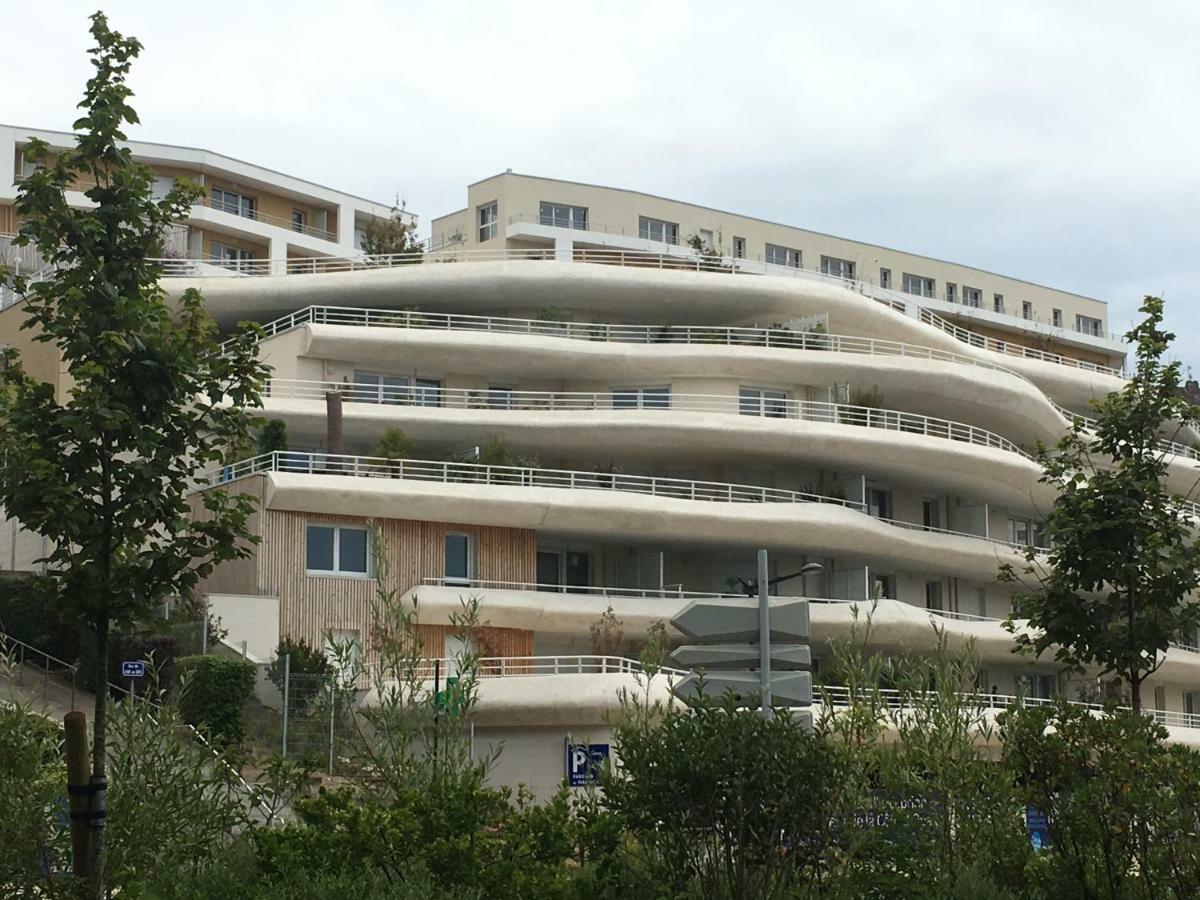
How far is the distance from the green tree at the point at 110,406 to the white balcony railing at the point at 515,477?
27302 millimetres

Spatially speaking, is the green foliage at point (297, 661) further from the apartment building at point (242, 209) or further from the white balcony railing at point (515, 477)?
the apartment building at point (242, 209)

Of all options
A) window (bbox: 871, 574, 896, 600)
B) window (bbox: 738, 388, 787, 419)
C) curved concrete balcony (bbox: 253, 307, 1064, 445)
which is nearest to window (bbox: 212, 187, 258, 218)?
curved concrete balcony (bbox: 253, 307, 1064, 445)

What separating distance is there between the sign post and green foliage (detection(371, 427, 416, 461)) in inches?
1228

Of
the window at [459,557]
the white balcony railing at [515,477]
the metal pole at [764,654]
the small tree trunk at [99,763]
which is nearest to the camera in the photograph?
the small tree trunk at [99,763]

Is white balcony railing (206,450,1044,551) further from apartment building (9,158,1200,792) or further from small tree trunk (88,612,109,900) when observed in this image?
small tree trunk (88,612,109,900)

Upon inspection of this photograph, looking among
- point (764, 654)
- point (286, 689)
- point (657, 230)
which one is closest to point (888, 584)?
point (286, 689)

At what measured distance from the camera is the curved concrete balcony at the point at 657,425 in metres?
47.7

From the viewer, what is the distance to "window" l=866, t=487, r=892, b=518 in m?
52.9

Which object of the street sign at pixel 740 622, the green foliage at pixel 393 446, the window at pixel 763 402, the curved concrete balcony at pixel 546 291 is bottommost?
the street sign at pixel 740 622

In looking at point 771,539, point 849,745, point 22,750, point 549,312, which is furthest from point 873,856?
point 549,312

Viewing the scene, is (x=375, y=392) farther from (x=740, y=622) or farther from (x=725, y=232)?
(x=740, y=622)

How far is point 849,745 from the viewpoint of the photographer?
51.6ft

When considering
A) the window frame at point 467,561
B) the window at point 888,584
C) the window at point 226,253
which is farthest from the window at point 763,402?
the window at point 226,253

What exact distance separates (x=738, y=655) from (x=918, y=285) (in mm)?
69846
